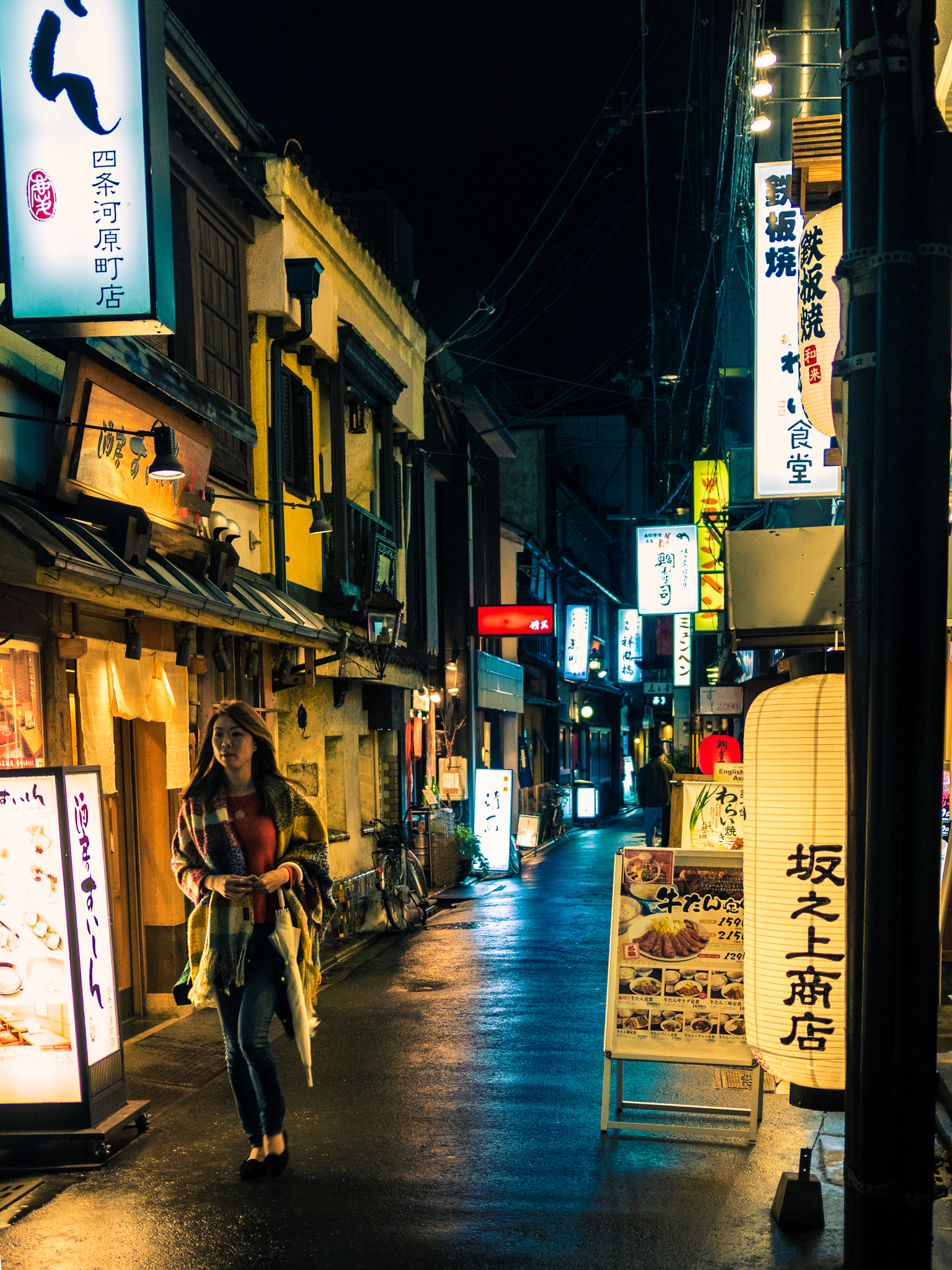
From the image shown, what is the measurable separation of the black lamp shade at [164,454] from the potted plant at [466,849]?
12.4 metres

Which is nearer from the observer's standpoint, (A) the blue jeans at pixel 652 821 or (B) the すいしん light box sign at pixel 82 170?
(B) the すいしん light box sign at pixel 82 170

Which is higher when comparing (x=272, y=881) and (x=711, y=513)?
(x=711, y=513)

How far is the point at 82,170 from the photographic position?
7.37 m

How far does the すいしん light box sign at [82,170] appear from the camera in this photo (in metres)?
7.19

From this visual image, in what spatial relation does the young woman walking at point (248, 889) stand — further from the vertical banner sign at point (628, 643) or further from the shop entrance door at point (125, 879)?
the vertical banner sign at point (628, 643)

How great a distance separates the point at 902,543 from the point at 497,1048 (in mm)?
6316

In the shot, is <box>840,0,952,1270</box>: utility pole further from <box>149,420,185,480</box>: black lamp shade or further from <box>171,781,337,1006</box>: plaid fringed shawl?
<box>149,420,185,480</box>: black lamp shade

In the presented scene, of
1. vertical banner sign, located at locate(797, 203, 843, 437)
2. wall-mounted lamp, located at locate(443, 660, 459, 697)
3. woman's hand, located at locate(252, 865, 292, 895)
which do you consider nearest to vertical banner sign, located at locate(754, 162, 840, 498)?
vertical banner sign, located at locate(797, 203, 843, 437)

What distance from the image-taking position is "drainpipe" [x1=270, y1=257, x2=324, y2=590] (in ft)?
42.9

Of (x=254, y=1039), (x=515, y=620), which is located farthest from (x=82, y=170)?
(x=515, y=620)

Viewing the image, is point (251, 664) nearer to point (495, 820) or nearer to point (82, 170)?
point (82, 170)

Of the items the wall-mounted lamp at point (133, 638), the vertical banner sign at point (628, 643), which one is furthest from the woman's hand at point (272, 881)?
the vertical banner sign at point (628, 643)

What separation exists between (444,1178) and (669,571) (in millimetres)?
21663

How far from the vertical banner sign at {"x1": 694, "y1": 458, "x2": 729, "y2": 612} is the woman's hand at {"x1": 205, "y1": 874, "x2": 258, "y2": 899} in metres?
18.5
